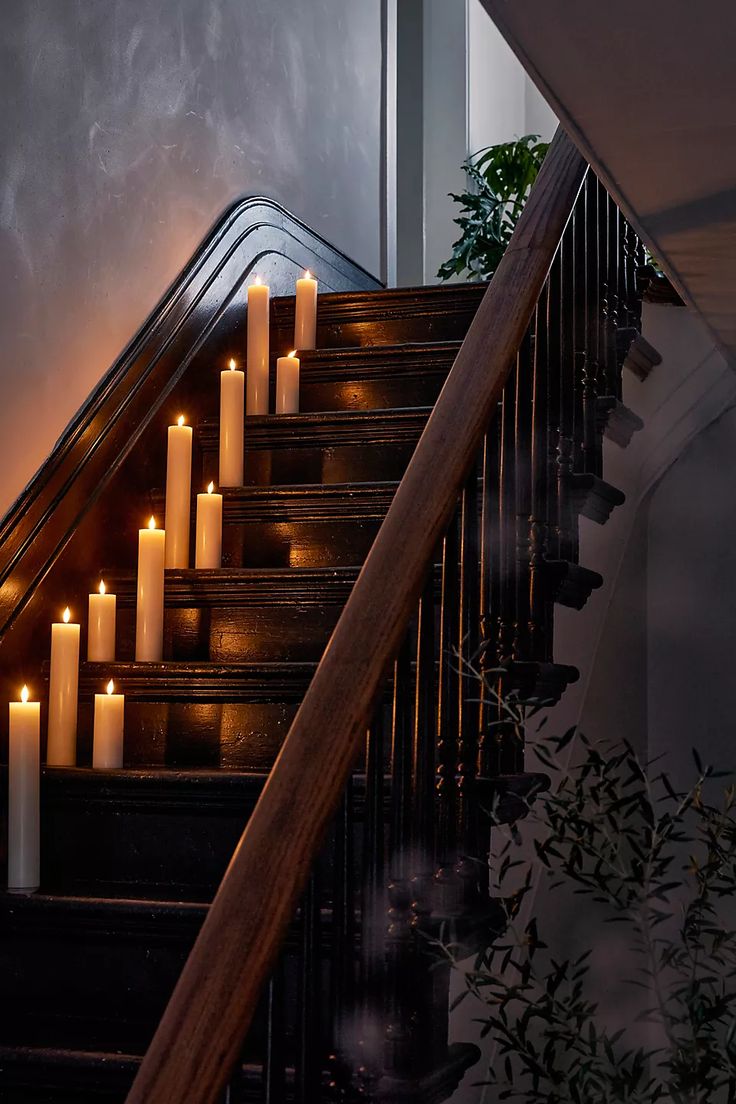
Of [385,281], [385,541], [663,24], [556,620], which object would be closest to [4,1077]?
[385,541]

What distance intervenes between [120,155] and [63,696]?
1.41 m

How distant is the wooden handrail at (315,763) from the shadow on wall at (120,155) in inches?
47.6

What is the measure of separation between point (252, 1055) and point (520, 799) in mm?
567

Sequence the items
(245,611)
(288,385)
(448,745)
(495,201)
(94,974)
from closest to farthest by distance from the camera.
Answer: (448,745) → (94,974) → (245,611) → (288,385) → (495,201)

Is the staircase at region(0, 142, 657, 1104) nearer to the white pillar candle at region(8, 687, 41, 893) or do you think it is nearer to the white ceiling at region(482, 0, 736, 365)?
the white pillar candle at region(8, 687, 41, 893)

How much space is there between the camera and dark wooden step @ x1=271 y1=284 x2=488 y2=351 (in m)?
3.61

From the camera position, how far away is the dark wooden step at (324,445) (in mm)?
3127

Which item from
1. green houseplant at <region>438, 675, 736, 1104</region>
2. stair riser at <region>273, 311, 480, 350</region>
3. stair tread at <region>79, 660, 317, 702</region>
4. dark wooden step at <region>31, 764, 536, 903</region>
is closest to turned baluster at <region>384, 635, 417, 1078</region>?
green houseplant at <region>438, 675, 736, 1104</region>

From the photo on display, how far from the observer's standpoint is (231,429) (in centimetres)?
310

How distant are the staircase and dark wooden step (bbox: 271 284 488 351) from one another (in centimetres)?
8

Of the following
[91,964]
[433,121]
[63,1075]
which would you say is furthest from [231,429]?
[433,121]

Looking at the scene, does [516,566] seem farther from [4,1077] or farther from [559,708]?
[4,1077]

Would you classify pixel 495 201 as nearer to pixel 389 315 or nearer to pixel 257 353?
pixel 389 315

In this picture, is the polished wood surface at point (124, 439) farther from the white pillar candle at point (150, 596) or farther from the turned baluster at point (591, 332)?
the turned baluster at point (591, 332)
